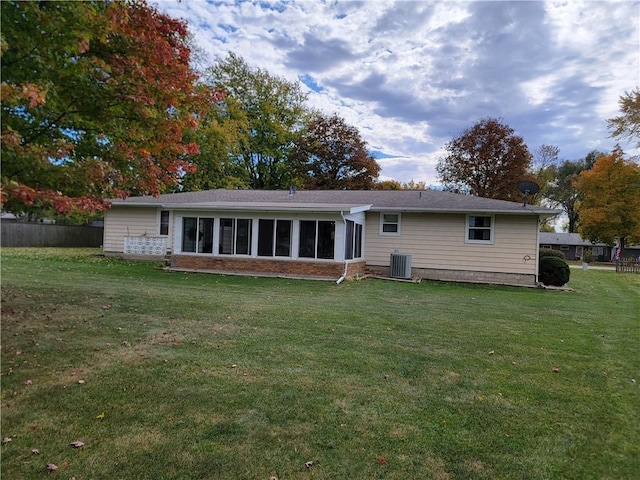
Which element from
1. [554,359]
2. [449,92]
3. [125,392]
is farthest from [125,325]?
[449,92]

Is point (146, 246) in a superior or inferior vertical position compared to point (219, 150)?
inferior

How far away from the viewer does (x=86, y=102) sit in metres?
4.77

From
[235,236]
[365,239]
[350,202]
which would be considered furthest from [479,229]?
[235,236]

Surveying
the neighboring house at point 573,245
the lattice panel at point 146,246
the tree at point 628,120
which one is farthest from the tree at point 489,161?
the lattice panel at point 146,246

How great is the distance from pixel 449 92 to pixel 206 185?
1783 centimetres

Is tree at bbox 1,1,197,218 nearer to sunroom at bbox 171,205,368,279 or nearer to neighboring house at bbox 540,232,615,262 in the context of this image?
sunroom at bbox 171,205,368,279

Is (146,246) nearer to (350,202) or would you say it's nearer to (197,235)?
(197,235)

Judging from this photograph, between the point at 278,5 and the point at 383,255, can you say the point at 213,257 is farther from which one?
the point at 278,5

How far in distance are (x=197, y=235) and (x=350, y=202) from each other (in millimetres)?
5897

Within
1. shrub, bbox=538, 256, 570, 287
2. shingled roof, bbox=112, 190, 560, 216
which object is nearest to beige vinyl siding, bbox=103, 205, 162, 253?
shingled roof, bbox=112, 190, 560, 216

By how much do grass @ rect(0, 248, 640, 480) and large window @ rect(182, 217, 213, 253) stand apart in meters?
6.80

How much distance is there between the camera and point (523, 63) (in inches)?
525

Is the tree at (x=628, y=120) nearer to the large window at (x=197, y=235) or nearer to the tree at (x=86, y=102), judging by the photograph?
the large window at (x=197, y=235)

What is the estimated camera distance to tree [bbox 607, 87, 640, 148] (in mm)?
25766
